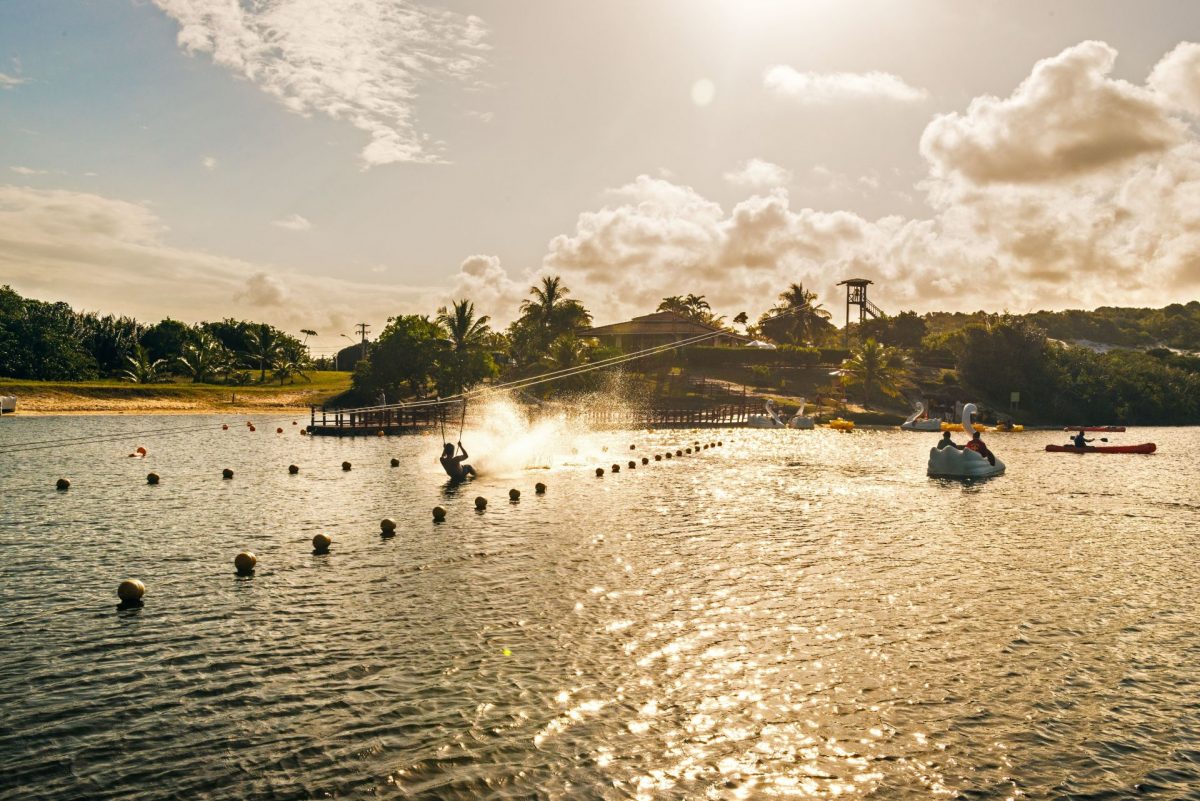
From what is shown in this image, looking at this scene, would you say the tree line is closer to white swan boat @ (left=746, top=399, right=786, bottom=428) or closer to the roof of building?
the roof of building

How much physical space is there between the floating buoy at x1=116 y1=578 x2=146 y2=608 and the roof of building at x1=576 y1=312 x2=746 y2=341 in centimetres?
11049

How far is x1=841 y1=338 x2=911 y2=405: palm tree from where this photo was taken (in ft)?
408

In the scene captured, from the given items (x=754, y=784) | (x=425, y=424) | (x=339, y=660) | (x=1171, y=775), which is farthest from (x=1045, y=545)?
(x=425, y=424)

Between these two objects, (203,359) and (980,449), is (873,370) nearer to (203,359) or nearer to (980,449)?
(980,449)

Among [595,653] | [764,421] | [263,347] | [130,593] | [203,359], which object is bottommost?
[595,653]

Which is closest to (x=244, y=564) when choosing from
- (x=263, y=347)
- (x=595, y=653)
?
(x=595, y=653)

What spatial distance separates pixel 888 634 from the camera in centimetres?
1789

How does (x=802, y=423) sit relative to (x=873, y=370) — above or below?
below

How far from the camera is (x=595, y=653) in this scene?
53.9 ft

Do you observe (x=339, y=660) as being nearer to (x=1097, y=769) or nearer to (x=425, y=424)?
(x=1097, y=769)

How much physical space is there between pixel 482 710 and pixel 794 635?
7917mm

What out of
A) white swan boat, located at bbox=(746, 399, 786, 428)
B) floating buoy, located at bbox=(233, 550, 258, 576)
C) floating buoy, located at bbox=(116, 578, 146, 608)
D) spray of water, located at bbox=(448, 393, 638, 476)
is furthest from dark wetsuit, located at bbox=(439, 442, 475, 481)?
white swan boat, located at bbox=(746, 399, 786, 428)

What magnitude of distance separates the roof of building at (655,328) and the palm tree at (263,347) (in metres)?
56.8

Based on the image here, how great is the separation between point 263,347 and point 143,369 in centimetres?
2153
